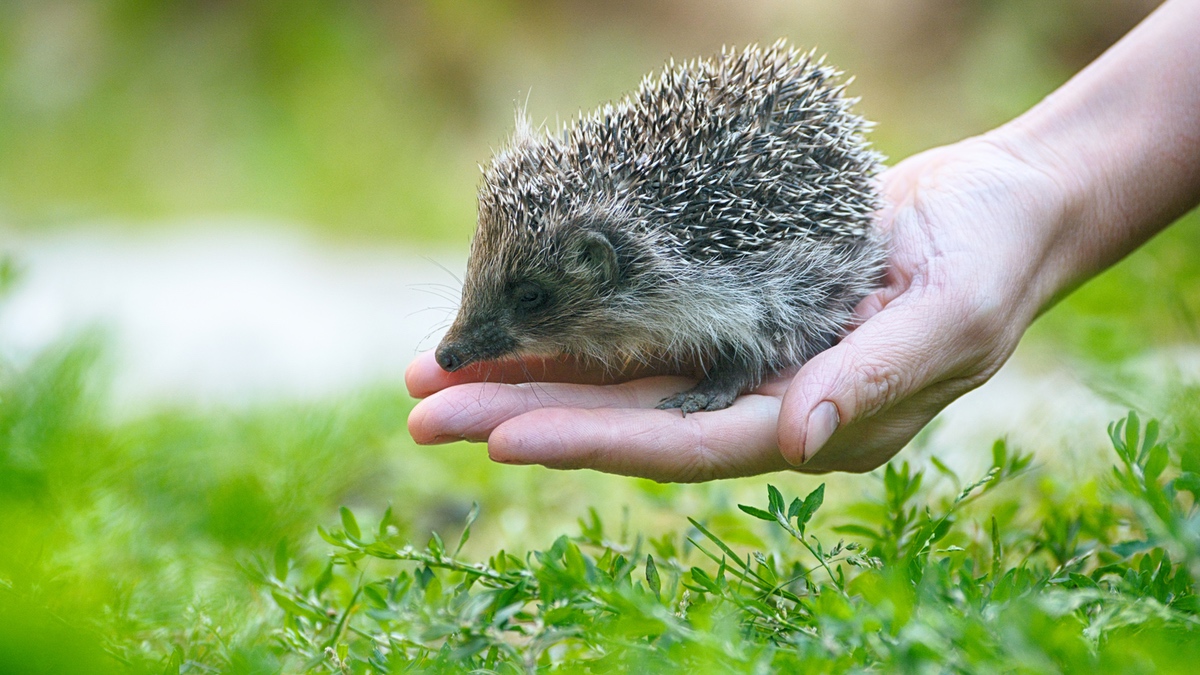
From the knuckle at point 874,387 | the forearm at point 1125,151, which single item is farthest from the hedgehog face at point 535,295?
the forearm at point 1125,151

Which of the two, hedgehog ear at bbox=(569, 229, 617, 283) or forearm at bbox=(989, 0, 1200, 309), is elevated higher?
forearm at bbox=(989, 0, 1200, 309)

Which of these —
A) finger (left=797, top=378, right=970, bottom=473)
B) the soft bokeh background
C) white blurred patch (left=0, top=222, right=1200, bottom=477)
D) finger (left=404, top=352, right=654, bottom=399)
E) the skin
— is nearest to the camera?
the skin

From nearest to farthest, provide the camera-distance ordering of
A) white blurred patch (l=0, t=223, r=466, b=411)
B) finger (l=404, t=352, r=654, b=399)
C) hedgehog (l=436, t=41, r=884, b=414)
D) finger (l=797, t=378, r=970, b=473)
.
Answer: finger (l=797, t=378, r=970, b=473)
hedgehog (l=436, t=41, r=884, b=414)
finger (l=404, t=352, r=654, b=399)
white blurred patch (l=0, t=223, r=466, b=411)

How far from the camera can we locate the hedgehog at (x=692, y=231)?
240cm

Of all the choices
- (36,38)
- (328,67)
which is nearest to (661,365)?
(328,67)

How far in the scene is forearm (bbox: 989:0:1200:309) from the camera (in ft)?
8.43

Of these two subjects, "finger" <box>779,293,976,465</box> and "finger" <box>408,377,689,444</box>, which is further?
"finger" <box>408,377,689,444</box>

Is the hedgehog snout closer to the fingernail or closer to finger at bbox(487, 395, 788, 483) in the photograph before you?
finger at bbox(487, 395, 788, 483)

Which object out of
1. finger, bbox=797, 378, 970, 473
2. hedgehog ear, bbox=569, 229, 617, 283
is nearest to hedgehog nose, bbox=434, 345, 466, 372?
hedgehog ear, bbox=569, 229, 617, 283

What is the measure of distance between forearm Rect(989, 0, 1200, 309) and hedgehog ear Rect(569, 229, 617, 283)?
1079 millimetres

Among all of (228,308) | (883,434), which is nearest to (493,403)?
(883,434)

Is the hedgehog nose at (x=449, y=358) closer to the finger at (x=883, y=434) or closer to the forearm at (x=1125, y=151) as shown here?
the finger at (x=883, y=434)

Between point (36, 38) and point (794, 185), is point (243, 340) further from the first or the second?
point (36, 38)

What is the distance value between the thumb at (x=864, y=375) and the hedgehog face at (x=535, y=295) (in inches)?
27.8
